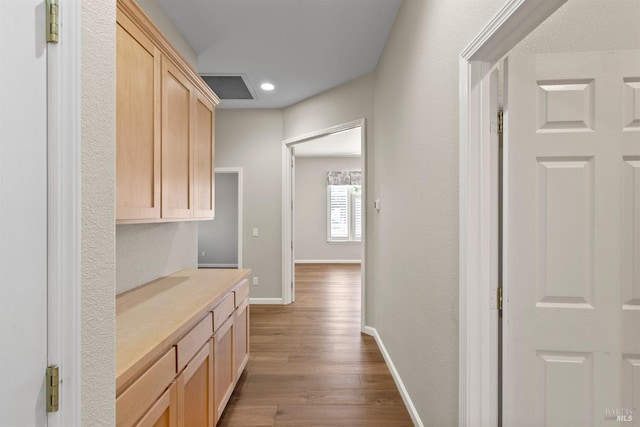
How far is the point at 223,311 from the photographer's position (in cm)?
210

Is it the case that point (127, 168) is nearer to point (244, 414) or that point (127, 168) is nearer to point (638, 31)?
point (244, 414)

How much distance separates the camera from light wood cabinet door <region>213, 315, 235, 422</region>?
6.41ft

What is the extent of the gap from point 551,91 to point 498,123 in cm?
21

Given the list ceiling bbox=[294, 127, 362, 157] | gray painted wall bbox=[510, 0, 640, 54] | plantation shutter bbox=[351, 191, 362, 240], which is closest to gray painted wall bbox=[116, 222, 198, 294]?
gray painted wall bbox=[510, 0, 640, 54]

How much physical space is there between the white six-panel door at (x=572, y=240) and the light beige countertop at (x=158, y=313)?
52.7 inches

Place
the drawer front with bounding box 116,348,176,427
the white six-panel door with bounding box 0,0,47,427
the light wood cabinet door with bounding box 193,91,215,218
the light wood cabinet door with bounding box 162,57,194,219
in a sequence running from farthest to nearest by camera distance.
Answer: the light wood cabinet door with bounding box 193,91,215,218
the light wood cabinet door with bounding box 162,57,194,219
the drawer front with bounding box 116,348,176,427
the white six-panel door with bounding box 0,0,47,427

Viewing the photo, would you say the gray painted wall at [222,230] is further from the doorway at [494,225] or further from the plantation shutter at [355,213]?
the doorway at [494,225]

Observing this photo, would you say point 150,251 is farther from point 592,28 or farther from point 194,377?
point 592,28

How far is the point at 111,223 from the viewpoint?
0.89 m

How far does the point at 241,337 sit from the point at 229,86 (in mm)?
2908

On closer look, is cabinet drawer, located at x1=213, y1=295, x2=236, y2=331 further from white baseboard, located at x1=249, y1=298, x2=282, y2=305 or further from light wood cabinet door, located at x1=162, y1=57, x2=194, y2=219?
white baseboard, located at x1=249, y1=298, x2=282, y2=305

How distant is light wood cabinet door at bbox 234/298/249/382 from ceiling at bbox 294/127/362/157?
4.03 m

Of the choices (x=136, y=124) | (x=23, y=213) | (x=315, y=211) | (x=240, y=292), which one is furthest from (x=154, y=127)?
(x=315, y=211)

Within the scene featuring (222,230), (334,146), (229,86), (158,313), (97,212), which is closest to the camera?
(97,212)
